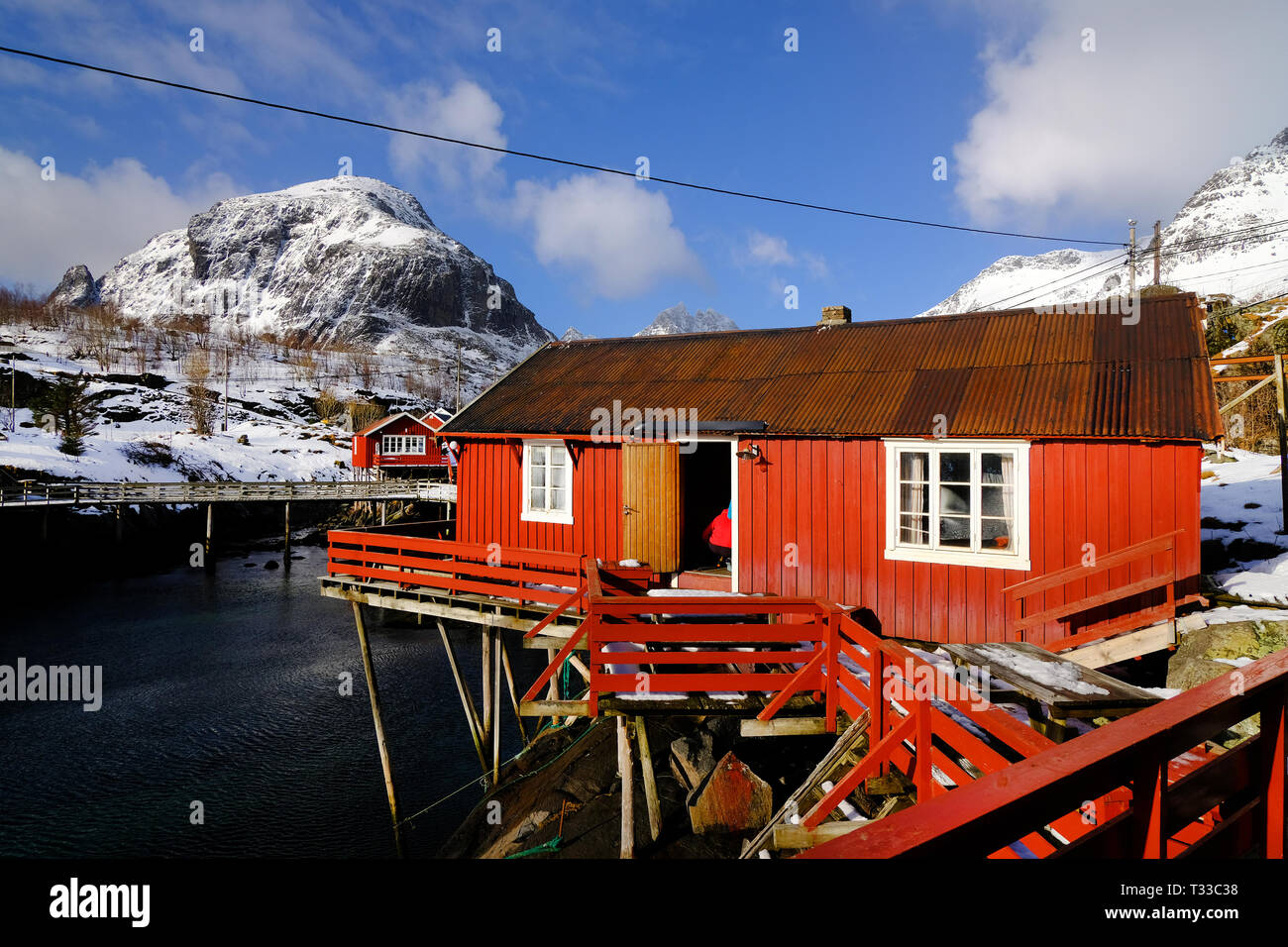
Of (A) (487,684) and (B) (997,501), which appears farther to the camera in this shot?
(A) (487,684)

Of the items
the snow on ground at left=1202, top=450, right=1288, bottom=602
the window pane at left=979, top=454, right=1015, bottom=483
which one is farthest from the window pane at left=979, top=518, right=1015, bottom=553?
the snow on ground at left=1202, top=450, right=1288, bottom=602

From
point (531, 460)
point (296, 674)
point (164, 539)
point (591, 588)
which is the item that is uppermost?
point (531, 460)

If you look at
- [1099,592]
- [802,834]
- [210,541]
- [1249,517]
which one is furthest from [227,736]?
[1249,517]

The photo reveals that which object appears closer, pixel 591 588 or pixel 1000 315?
pixel 591 588

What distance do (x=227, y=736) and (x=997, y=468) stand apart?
1822 centimetres

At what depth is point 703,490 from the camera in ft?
46.2

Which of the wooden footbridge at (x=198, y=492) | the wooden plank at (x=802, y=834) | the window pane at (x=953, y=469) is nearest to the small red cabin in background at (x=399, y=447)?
the wooden footbridge at (x=198, y=492)

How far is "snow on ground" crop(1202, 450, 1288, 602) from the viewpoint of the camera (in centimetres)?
965

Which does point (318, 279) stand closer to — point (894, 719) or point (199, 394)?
point (199, 394)
